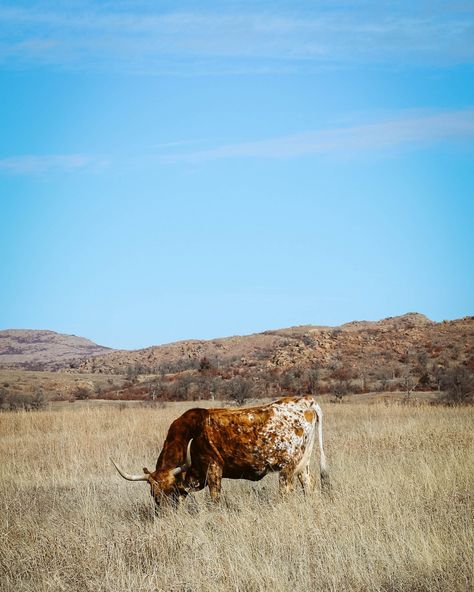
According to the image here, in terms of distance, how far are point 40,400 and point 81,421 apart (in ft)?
45.2

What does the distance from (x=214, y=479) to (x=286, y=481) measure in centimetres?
90

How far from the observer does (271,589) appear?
5.54 m

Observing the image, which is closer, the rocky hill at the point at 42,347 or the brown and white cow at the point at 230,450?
the brown and white cow at the point at 230,450

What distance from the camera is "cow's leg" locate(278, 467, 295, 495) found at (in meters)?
8.44

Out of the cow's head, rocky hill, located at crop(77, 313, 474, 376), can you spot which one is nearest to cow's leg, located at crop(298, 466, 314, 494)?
the cow's head

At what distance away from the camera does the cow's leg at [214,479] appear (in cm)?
841

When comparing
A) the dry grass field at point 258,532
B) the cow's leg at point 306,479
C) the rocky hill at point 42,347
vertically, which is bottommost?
the dry grass field at point 258,532

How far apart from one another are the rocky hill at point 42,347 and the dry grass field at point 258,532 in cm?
14568

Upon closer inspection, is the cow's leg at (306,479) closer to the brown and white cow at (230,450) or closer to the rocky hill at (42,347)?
the brown and white cow at (230,450)

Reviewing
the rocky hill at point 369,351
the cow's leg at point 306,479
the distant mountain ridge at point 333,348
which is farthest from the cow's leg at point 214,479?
the distant mountain ridge at point 333,348

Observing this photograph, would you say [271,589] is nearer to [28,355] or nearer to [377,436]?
[377,436]

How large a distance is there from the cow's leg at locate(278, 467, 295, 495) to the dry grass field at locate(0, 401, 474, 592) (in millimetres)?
180

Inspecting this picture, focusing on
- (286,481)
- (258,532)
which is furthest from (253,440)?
(258,532)

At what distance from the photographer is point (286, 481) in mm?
8461
